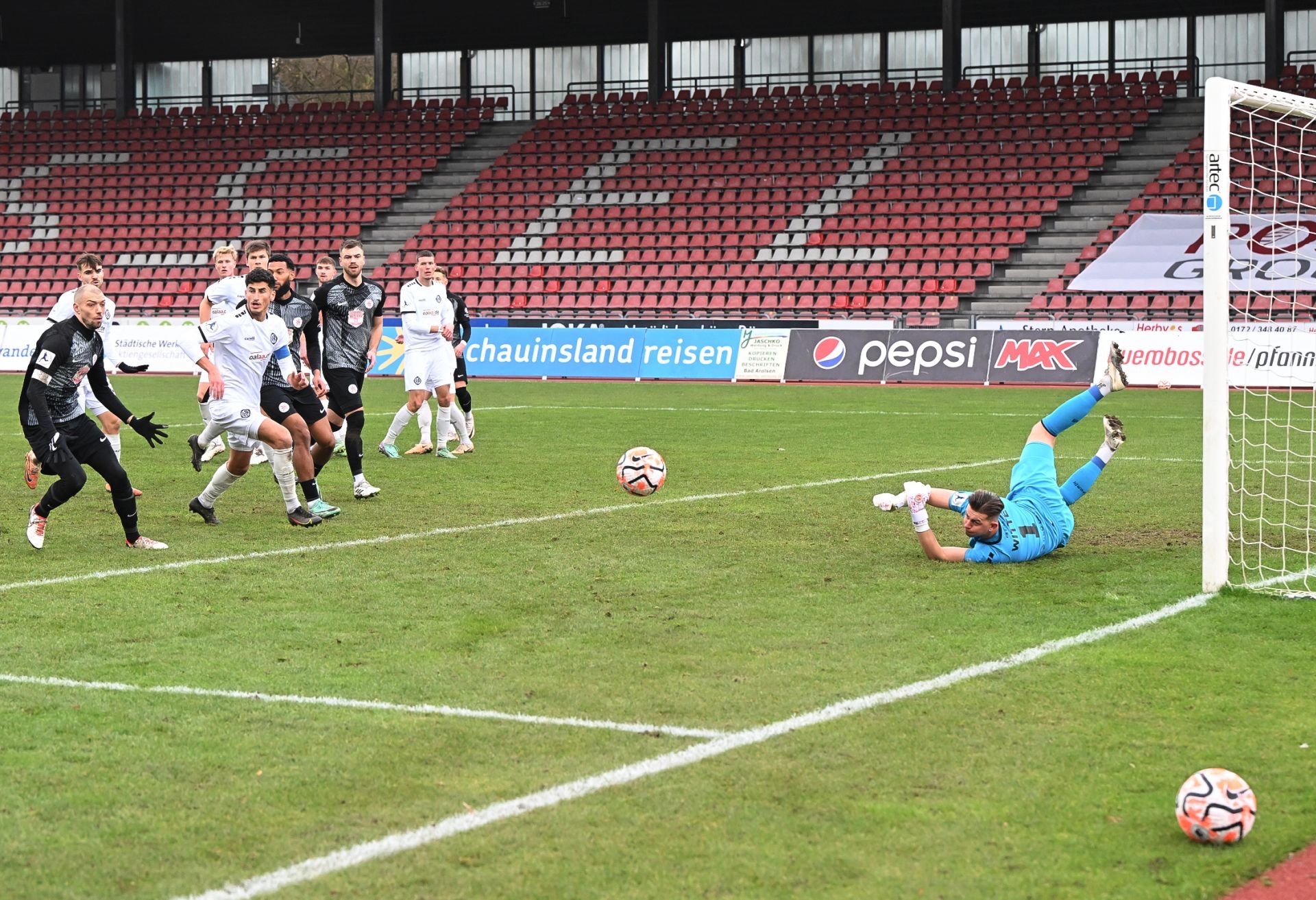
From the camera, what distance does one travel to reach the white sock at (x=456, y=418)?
15.9m

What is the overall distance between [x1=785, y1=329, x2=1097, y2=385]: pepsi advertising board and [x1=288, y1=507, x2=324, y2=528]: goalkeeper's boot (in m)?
18.9

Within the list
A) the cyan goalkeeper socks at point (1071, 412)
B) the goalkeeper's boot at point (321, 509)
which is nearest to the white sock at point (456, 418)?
the goalkeeper's boot at point (321, 509)

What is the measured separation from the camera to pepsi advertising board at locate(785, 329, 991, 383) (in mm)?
28281

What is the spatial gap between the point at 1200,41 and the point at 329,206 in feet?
75.7

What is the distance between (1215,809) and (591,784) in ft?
6.00

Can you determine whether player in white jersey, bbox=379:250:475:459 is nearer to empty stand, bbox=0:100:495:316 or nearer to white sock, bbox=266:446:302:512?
white sock, bbox=266:446:302:512

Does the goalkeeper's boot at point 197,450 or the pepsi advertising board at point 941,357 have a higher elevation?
the pepsi advertising board at point 941,357

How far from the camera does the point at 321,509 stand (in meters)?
11.1

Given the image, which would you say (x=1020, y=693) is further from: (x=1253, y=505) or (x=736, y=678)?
(x=1253, y=505)

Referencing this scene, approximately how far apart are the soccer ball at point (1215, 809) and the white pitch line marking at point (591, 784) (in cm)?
147

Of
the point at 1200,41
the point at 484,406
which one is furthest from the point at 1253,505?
the point at 1200,41

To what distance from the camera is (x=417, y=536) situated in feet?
33.4

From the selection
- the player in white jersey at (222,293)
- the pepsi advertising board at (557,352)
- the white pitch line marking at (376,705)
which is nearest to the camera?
the white pitch line marking at (376,705)

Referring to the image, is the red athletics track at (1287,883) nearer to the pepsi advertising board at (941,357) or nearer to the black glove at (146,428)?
the black glove at (146,428)
